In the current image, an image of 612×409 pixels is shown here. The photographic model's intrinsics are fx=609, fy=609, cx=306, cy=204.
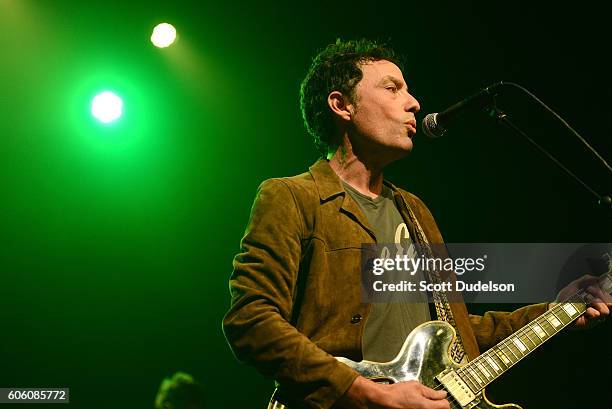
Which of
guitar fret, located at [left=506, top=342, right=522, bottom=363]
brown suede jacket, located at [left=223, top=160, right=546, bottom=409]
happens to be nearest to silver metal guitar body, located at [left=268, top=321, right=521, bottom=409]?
brown suede jacket, located at [left=223, top=160, right=546, bottom=409]

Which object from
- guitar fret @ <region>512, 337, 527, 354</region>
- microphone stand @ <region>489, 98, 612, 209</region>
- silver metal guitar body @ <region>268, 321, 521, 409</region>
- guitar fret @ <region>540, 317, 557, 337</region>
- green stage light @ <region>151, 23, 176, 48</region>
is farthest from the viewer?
green stage light @ <region>151, 23, 176, 48</region>

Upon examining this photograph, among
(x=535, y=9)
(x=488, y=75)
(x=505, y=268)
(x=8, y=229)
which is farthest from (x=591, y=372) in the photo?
(x=8, y=229)

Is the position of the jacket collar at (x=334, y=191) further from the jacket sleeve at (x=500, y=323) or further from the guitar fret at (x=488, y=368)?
the jacket sleeve at (x=500, y=323)

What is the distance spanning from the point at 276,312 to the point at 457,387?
27.0 inches

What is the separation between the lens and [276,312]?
6.71 ft

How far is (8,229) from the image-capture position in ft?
17.4

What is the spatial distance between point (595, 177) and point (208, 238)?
3347mm

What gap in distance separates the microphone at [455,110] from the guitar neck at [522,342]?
88 cm

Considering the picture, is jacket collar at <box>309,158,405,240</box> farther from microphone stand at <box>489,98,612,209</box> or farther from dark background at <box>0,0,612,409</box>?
dark background at <box>0,0,612,409</box>

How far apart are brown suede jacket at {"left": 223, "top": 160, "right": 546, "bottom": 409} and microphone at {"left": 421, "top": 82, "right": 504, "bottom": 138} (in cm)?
44

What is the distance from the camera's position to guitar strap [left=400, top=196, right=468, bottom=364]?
90.1 inches

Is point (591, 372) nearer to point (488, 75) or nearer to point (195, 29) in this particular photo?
point (488, 75)

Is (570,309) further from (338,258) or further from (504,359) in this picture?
(338,258)

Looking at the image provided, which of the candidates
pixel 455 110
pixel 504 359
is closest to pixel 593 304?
pixel 504 359
